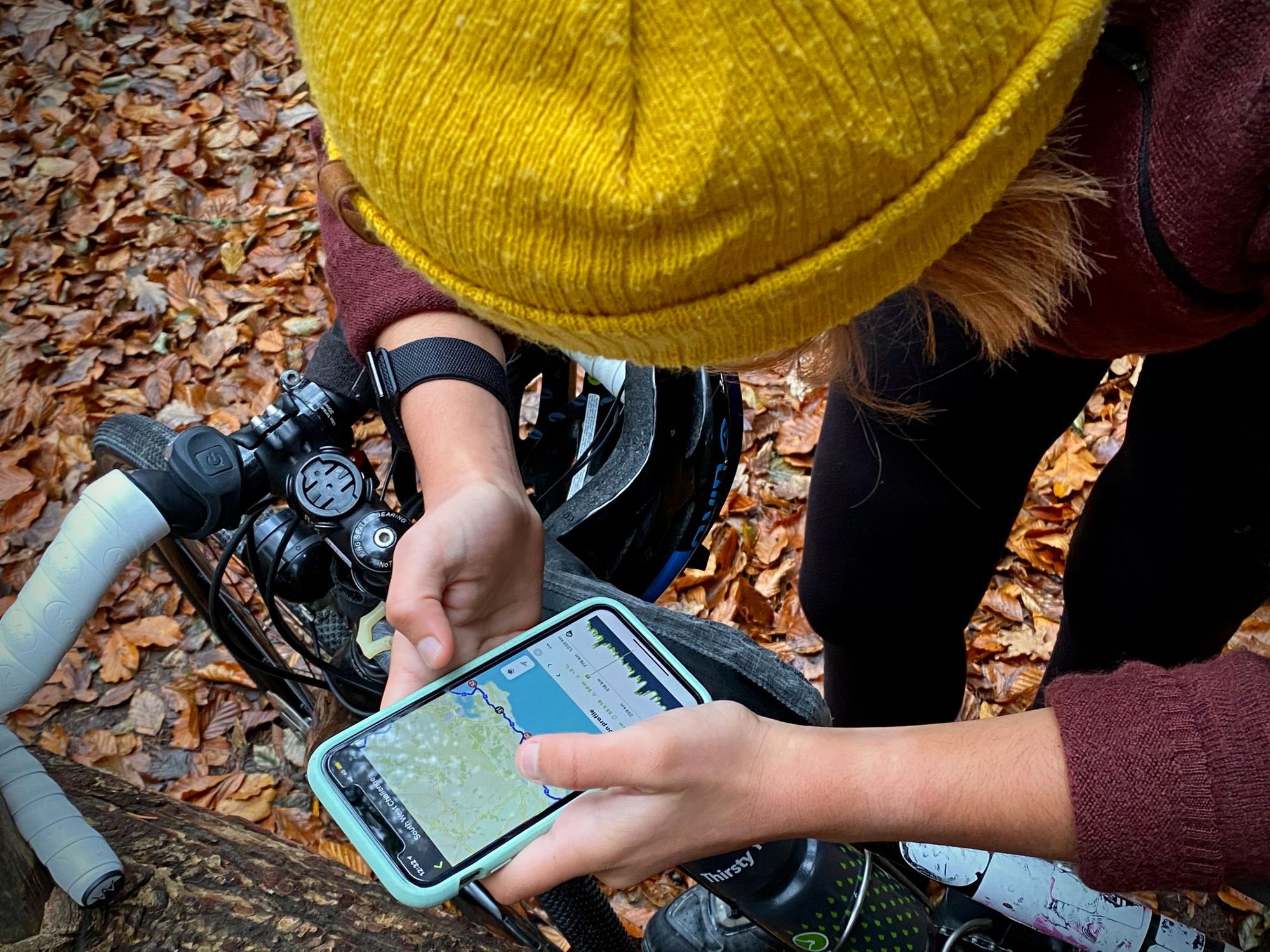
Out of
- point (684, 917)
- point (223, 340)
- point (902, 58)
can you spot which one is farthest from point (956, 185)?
point (223, 340)

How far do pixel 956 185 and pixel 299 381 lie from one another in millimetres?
1070

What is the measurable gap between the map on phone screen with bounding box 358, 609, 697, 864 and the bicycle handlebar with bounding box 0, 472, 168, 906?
40 centimetres

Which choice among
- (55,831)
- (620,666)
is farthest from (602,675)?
(55,831)

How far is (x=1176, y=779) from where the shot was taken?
896mm

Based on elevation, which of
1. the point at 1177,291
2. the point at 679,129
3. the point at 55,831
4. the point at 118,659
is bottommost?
the point at 118,659

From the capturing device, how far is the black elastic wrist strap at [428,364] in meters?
1.43

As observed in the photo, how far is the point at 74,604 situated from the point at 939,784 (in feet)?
3.50

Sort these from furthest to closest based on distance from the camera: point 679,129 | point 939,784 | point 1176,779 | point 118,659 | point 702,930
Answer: point 118,659, point 702,930, point 939,784, point 1176,779, point 679,129

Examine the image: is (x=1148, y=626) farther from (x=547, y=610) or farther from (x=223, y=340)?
(x=223, y=340)

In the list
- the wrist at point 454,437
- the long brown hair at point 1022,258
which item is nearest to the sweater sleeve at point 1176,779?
the long brown hair at point 1022,258

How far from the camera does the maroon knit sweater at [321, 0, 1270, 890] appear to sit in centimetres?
82

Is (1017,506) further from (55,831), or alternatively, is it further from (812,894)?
(55,831)

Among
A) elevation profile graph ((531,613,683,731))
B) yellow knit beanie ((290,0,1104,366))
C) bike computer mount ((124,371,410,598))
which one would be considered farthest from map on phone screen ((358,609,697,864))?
yellow knit beanie ((290,0,1104,366))

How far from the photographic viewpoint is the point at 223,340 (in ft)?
12.9
